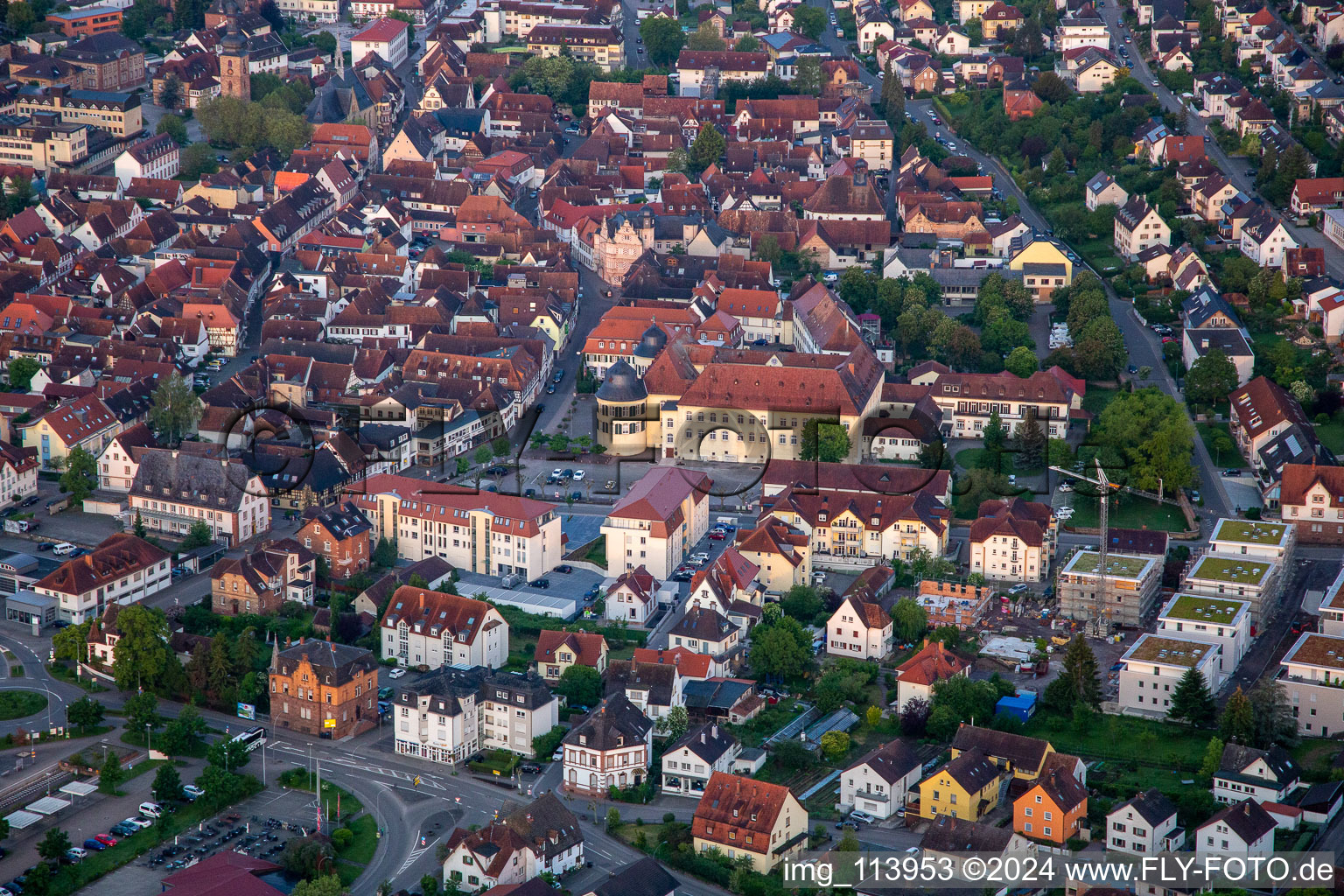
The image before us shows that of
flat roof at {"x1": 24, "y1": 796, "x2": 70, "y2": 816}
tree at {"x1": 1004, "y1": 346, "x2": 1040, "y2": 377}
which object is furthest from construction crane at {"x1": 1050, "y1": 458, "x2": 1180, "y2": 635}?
flat roof at {"x1": 24, "y1": 796, "x2": 70, "y2": 816}

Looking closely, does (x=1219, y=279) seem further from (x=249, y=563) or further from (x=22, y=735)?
(x=22, y=735)

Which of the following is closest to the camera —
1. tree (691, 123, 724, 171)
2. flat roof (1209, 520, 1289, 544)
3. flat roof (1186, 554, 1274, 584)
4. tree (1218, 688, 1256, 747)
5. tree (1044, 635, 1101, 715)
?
tree (1218, 688, 1256, 747)

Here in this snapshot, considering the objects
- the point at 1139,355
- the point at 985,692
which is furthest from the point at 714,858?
the point at 1139,355

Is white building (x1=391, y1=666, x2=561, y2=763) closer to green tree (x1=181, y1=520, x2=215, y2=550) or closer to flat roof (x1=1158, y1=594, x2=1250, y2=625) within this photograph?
green tree (x1=181, y1=520, x2=215, y2=550)

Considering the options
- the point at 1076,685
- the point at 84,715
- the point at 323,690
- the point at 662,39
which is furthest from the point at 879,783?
the point at 662,39

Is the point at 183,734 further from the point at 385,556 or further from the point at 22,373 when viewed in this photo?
the point at 22,373
